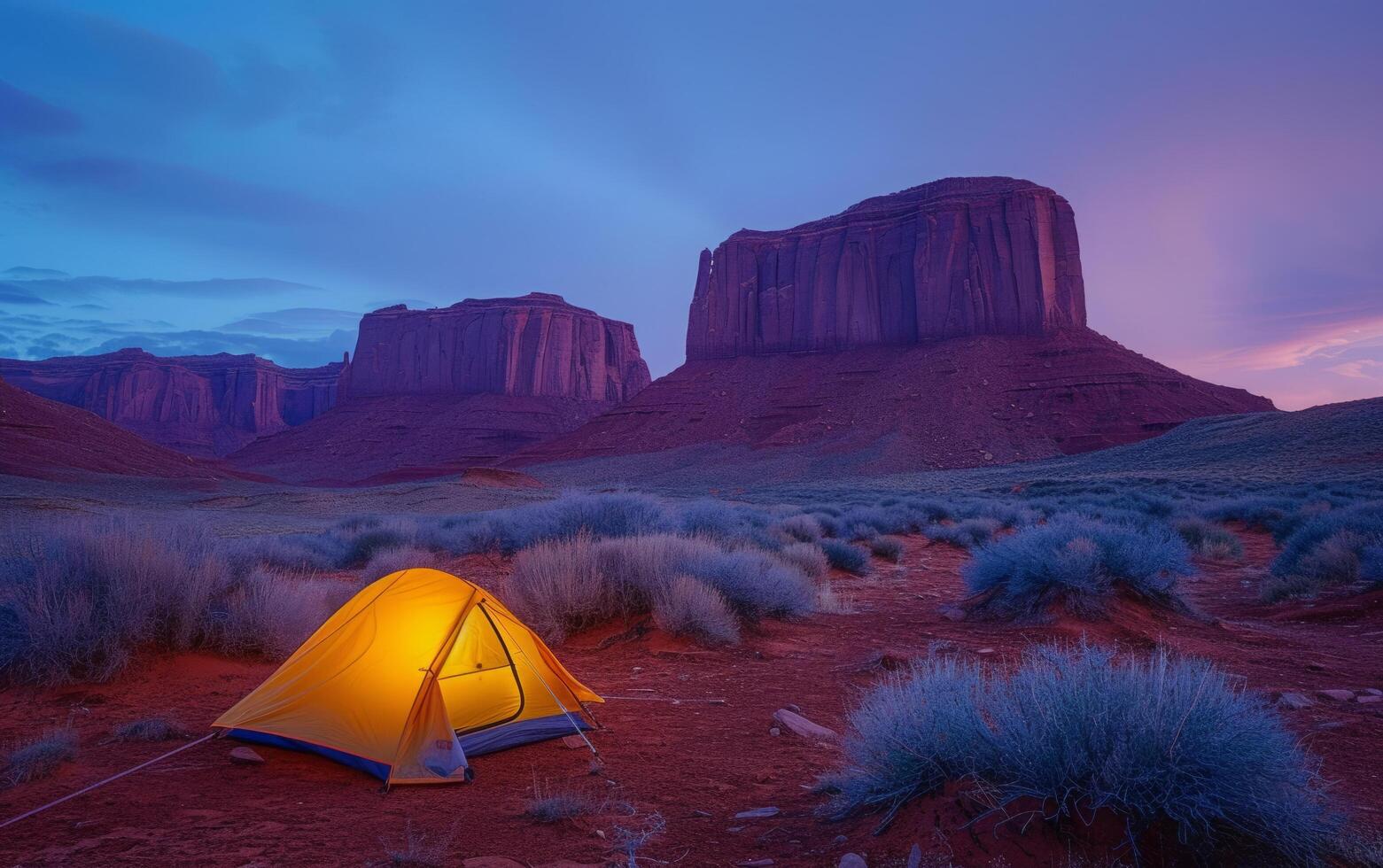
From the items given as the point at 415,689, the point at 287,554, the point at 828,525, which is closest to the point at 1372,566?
the point at 415,689

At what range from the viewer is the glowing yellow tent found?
5.29 m

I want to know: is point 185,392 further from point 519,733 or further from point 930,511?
point 519,733

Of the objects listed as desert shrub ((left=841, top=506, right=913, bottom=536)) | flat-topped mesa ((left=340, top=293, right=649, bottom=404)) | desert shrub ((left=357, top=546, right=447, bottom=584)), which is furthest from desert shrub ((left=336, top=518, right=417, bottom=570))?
flat-topped mesa ((left=340, top=293, right=649, bottom=404))

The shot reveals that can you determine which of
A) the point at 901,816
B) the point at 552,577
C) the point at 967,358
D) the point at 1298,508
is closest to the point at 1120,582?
the point at 552,577

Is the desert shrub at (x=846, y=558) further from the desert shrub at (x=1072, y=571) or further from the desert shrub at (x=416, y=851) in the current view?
the desert shrub at (x=416, y=851)

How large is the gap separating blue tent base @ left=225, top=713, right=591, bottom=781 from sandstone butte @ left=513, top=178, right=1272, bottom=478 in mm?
48660

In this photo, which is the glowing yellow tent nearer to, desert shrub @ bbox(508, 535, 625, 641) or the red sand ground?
the red sand ground

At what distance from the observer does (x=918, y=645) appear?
8.54 metres

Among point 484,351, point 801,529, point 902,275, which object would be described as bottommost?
point 801,529

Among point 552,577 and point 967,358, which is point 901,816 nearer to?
point 552,577

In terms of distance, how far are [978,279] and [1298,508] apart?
53402 millimetres

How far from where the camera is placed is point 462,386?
359 feet

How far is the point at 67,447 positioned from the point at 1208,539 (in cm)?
5176

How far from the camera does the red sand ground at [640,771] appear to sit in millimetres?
3865
